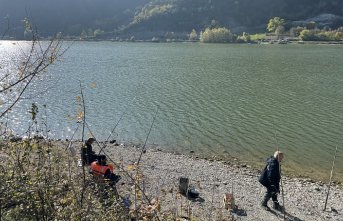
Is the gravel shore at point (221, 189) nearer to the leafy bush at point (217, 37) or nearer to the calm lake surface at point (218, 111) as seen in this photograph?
the calm lake surface at point (218, 111)

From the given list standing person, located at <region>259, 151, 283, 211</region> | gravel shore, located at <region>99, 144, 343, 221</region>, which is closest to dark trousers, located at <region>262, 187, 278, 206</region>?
standing person, located at <region>259, 151, 283, 211</region>

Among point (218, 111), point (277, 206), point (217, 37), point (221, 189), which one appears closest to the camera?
point (277, 206)

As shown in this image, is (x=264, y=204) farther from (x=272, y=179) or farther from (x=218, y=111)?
(x=218, y=111)

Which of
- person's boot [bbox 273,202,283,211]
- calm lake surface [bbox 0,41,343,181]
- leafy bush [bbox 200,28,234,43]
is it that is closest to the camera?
person's boot [bbox 273,202,283,211]

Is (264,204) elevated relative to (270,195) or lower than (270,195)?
lower

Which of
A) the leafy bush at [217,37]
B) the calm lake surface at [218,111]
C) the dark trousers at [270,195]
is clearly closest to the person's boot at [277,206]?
the dark trousers at [270,195]

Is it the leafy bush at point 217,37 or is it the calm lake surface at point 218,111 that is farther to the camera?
the leafy bush at point 217,37

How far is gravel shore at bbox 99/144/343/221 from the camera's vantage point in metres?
13.8

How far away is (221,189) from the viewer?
54.7 feet

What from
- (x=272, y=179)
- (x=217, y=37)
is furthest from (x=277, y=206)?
(x=217, y=37)

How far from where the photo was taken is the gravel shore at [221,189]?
1381 cm

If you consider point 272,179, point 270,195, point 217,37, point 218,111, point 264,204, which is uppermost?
point 217,37

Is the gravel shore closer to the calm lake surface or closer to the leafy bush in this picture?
the calm lake surface

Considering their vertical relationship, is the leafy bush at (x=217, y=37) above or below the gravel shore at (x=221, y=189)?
above
